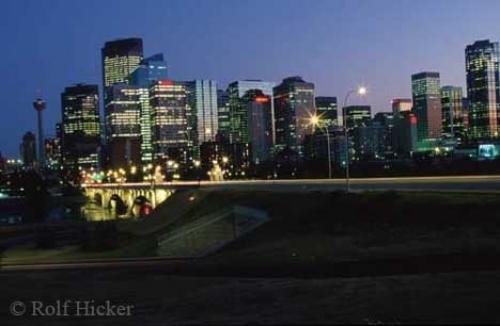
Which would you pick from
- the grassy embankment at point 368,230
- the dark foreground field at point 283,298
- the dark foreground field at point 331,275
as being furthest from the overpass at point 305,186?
the dark foreground field at point 283,298

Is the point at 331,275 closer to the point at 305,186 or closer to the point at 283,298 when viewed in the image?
the point at 283,298

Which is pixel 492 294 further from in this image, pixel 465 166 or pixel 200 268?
pixel 465 166

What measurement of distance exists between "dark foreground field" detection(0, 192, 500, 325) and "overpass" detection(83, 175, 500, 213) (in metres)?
6.09

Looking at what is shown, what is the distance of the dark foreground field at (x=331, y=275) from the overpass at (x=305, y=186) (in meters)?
6.09

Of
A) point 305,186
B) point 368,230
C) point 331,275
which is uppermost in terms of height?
point 305,186

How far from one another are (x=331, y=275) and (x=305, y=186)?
34692 mm

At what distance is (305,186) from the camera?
5788cm

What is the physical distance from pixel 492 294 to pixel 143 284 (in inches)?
451

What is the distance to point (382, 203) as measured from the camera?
35.7 metres

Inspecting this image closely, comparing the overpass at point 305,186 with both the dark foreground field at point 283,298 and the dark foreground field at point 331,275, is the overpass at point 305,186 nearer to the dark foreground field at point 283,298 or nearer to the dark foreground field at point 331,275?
the dark foreground field at point 331,275

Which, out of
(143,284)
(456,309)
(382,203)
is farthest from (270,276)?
(382,203)

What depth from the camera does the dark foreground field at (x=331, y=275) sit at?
16.7m

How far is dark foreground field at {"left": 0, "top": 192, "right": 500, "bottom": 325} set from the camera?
1673 centimetres

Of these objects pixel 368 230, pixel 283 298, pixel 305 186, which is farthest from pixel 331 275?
pixel 305 186
